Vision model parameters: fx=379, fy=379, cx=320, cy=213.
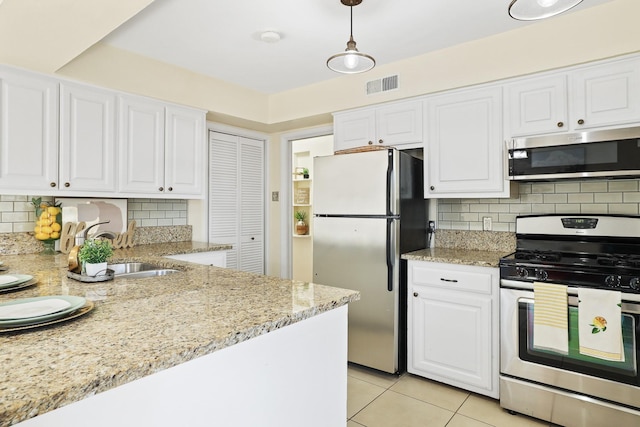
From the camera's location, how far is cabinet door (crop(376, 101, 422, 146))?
9.99 ft

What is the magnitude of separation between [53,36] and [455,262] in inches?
108

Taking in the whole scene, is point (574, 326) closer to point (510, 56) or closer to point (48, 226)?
point (510, 56)

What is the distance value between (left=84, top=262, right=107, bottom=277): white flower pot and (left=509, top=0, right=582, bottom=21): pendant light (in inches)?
80.5

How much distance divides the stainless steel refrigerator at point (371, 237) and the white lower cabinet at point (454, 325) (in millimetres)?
135

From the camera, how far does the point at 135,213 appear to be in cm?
334

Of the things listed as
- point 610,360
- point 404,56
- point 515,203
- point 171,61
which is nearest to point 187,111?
point 171,61

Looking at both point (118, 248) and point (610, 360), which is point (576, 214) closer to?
point (610, 360)

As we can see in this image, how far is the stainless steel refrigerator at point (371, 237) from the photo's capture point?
9.13ft

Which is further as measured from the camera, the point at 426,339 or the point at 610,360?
the point at 426,339

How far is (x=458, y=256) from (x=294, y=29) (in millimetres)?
1937

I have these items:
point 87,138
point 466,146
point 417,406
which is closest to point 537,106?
point 466,146

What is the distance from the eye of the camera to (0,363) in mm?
791

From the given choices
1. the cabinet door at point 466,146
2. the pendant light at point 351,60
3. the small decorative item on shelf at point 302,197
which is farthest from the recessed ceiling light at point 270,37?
the small decorative item on shelf at point 302,197

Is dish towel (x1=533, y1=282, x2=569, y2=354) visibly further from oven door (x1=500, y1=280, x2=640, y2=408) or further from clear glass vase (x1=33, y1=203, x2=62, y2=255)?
clear glass vase (x1=33, y1=203, x2=62, y2=255)
